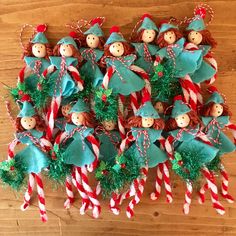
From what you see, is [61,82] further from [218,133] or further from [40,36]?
[218,133]

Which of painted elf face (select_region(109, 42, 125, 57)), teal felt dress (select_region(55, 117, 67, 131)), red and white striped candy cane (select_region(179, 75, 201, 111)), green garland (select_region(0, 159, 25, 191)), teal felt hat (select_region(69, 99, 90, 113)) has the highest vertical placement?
painted elf face (select_region(109, 42, 125, 57))

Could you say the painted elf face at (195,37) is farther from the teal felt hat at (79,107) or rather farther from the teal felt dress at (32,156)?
the teal felt dress at (32,156)

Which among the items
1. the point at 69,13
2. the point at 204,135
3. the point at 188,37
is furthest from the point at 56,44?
the point at 204,135

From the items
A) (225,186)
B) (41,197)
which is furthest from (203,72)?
(41,197)

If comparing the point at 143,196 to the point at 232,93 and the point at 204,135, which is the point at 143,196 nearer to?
the point at 204,135

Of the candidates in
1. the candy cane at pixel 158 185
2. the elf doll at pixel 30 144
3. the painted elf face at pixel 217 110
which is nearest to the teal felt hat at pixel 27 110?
the elf doll at pixel 30 144

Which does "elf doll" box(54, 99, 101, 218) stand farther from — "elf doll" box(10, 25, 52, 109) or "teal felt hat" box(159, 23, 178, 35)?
"teal felt hat" box(159, 23, 178, 35)

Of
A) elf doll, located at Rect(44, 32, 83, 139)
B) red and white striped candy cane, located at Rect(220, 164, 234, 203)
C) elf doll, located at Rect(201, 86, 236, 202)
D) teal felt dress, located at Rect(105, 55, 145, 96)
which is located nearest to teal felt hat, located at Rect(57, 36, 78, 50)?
elf doll, located at Rect(44, 32, 83, 139)

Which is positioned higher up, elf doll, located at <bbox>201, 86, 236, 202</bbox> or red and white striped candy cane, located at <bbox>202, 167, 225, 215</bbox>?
elf doll, located at <bbox>201, 86, 236, 202</bbox>
